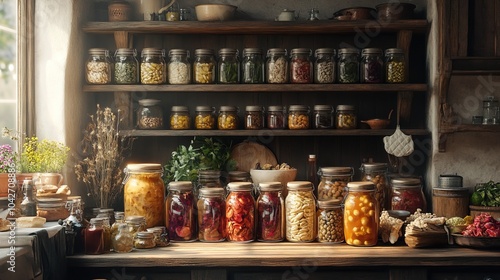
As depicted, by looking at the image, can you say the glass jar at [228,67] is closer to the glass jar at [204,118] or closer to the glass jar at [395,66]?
the glass jar at [204,118]

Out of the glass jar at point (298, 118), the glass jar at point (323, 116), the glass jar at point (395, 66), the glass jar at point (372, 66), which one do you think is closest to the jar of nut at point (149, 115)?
the glass jar at point (298, 118)

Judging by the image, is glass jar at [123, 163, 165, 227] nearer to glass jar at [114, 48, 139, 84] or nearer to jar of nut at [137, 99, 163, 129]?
jar of nut at [137, 99, 163, 129]

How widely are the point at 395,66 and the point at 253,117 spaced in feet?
2.63

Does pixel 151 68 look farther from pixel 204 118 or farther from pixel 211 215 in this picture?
pixel 211 215

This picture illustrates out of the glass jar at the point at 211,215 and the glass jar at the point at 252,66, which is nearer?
the glass jar at the point at 211,215

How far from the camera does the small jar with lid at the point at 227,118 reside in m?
3.54

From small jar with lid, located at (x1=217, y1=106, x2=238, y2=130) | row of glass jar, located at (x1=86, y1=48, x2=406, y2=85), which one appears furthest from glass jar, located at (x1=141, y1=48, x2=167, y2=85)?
small jar with lid, located at (x1=217, y1=106, x2=238, y2=130)

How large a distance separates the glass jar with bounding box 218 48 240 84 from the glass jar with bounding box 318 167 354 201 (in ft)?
2.31

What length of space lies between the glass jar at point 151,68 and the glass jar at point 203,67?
0.62 feet

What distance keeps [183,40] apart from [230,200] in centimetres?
110

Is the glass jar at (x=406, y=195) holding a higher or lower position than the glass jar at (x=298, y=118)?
lower

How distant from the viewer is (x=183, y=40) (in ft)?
12.3

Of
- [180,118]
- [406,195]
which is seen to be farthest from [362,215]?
[180,118]

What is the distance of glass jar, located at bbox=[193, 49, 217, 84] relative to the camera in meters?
3.52
